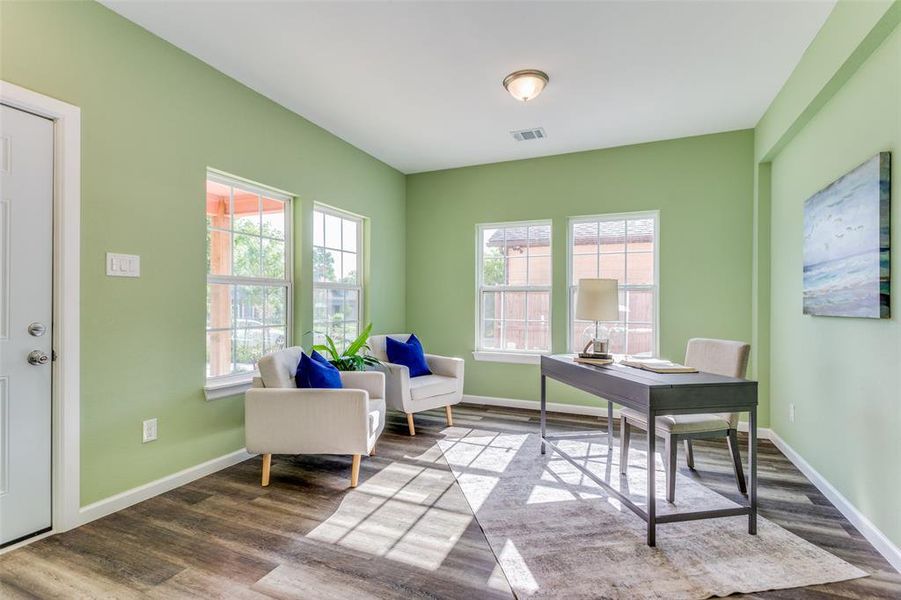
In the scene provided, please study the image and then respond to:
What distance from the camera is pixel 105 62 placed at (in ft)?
7.91

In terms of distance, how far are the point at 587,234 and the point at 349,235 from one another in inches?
95.6

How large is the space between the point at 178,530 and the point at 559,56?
3401mm

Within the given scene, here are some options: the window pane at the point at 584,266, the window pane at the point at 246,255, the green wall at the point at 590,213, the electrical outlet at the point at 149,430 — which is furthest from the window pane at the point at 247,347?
the window pane at the point at 584,266

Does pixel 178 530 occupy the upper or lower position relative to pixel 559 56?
lower

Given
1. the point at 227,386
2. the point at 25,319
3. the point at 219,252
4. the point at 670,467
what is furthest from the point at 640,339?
the point at 25,319

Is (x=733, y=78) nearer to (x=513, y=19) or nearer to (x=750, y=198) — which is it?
Answer: (x=750, y=198)

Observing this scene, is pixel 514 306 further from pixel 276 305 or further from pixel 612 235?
pixel 276 305

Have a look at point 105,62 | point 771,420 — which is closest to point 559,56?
point 105,62

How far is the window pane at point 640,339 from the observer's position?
14.3 ft

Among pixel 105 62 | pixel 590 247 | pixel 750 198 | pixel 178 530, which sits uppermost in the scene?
pixel 105 62

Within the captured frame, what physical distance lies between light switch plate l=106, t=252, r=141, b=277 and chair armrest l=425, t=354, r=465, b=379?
250 cm

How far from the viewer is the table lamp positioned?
2.99 meters

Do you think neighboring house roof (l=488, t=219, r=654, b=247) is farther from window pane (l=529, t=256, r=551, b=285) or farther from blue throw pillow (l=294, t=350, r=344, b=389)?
blue throw pillow (l=294, t=350, r=344, b=389)

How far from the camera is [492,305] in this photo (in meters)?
5.05
